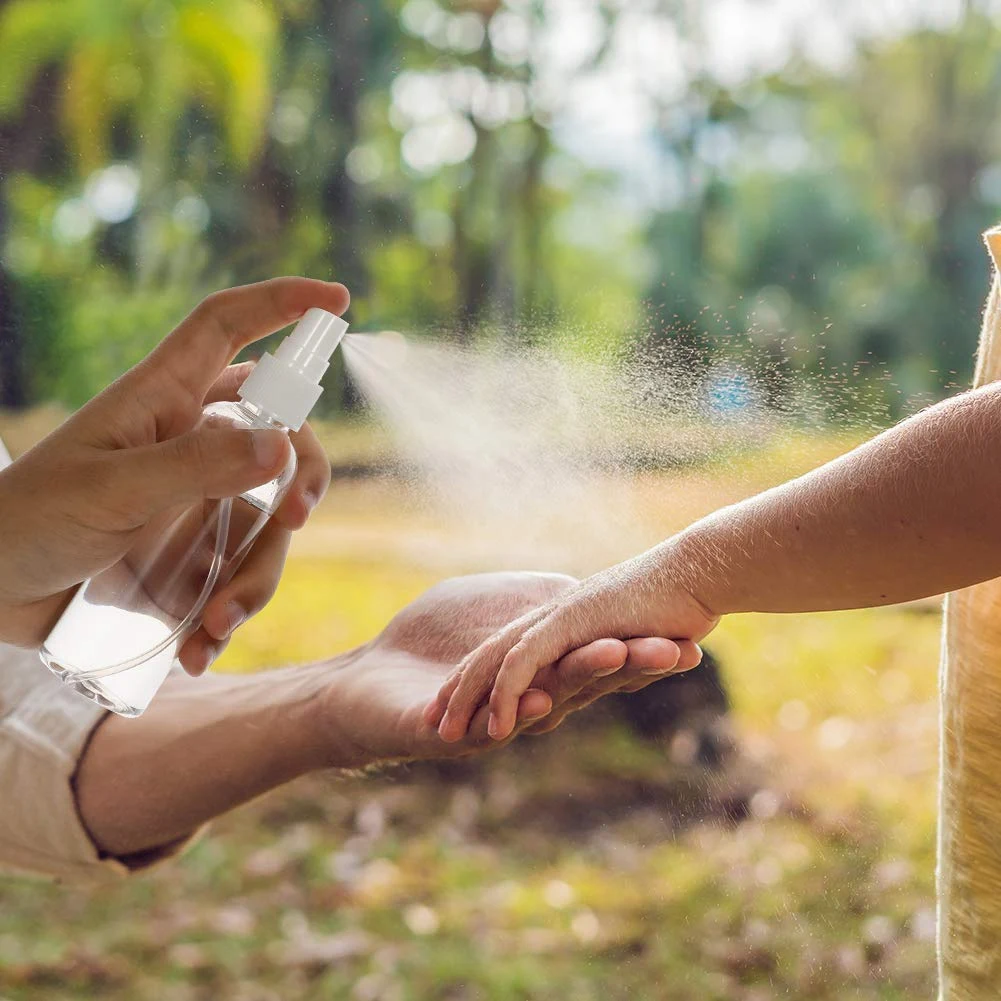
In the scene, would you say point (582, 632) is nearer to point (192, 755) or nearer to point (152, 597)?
point (152, 597)

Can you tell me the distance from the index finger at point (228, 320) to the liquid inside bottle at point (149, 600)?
7 centimetres

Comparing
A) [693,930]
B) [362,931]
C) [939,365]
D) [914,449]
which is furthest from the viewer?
[362,931]

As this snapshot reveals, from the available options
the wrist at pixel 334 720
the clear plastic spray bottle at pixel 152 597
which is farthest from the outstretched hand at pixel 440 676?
the clear plastic spray bottle at pixel 152 597

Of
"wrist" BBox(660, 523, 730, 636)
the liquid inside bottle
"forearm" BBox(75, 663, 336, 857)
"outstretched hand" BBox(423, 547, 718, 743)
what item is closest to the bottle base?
the liquid inside bottle

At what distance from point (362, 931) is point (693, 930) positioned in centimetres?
29

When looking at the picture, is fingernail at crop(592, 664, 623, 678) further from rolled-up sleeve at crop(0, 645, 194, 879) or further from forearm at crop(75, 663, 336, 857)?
rolled-up sleeve at crop(0, 645, 194, 879)

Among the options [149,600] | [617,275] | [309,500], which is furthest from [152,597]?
[617,275]

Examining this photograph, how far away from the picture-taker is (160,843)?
766 millimetres

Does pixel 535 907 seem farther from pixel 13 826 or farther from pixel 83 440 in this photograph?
pixel 83 440

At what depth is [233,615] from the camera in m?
0.63

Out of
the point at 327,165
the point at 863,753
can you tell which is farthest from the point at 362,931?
the point at 327,165

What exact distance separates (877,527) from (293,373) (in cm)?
27

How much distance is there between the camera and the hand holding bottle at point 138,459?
47 cm

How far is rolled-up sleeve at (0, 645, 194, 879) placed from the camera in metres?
0.75
